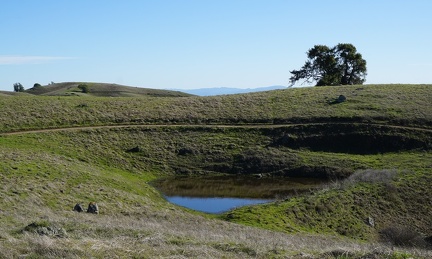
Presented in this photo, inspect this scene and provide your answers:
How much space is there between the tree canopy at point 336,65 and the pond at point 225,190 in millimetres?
54421

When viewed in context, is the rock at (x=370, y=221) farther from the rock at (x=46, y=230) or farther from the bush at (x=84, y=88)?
the bush at (x=84, y=88)

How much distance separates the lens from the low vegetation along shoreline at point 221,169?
1670cm

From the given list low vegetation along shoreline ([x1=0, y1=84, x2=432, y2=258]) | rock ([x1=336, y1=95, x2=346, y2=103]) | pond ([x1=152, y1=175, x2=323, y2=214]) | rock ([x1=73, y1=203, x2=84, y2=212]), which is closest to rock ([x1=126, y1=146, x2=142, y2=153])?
low vegetation along shoreline ([x1=0, y1=84, x2=432, y2=258])

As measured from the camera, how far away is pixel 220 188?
4488cm

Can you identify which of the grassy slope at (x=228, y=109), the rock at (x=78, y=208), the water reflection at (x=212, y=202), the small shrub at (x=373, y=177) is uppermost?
the grassy slope at (x=228, y=109)

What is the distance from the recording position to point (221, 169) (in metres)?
51.4

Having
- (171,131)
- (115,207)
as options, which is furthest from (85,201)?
(171,131)

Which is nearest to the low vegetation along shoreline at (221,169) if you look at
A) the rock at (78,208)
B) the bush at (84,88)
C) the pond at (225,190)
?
the rock at (78,208)

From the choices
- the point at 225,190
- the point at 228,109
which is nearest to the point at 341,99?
the point at 228,109

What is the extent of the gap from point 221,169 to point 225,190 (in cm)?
745

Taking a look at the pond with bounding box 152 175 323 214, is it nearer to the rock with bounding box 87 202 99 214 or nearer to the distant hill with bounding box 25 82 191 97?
the rock with bounding box 87 202 99 214

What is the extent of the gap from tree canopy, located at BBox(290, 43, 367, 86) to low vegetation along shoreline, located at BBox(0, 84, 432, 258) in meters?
A: 18.1

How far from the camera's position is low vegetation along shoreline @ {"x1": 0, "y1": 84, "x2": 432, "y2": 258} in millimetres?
16703

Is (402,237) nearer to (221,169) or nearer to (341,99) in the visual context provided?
(221,169)
